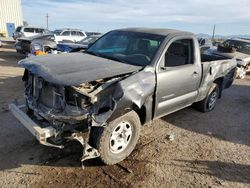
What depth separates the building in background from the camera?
121 ft

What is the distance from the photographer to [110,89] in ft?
11.2

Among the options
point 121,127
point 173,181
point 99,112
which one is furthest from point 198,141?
point 99,112

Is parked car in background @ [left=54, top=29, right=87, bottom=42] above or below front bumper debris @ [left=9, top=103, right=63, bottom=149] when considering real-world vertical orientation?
above

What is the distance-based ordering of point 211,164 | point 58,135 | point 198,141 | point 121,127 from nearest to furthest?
point 58,135 < point 121,127 < point 211,164 < point 198,141

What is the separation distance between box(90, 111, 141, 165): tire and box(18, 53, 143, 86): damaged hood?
0.71 meters

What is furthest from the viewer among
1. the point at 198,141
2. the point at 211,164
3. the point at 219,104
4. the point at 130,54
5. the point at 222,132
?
the point at 219,104

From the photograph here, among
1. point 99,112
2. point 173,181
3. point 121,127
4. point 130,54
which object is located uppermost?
point 130,54

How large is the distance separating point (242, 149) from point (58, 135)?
3.37 m

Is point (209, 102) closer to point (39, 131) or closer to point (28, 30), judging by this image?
point (39, 131)

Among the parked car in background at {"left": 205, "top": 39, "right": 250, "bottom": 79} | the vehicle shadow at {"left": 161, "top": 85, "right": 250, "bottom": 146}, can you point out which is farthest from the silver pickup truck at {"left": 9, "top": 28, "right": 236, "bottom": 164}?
the parked car in background at {"left": 205, "top": 39, "right": 250, "bottom": 79}

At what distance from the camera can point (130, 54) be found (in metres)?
4.43

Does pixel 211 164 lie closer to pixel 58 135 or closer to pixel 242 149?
pixel 242 149

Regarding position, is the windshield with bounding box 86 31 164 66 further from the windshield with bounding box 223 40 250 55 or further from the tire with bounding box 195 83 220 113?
the windshield with bounding box 223 40 250 55

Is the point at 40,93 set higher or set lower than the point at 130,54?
lower
